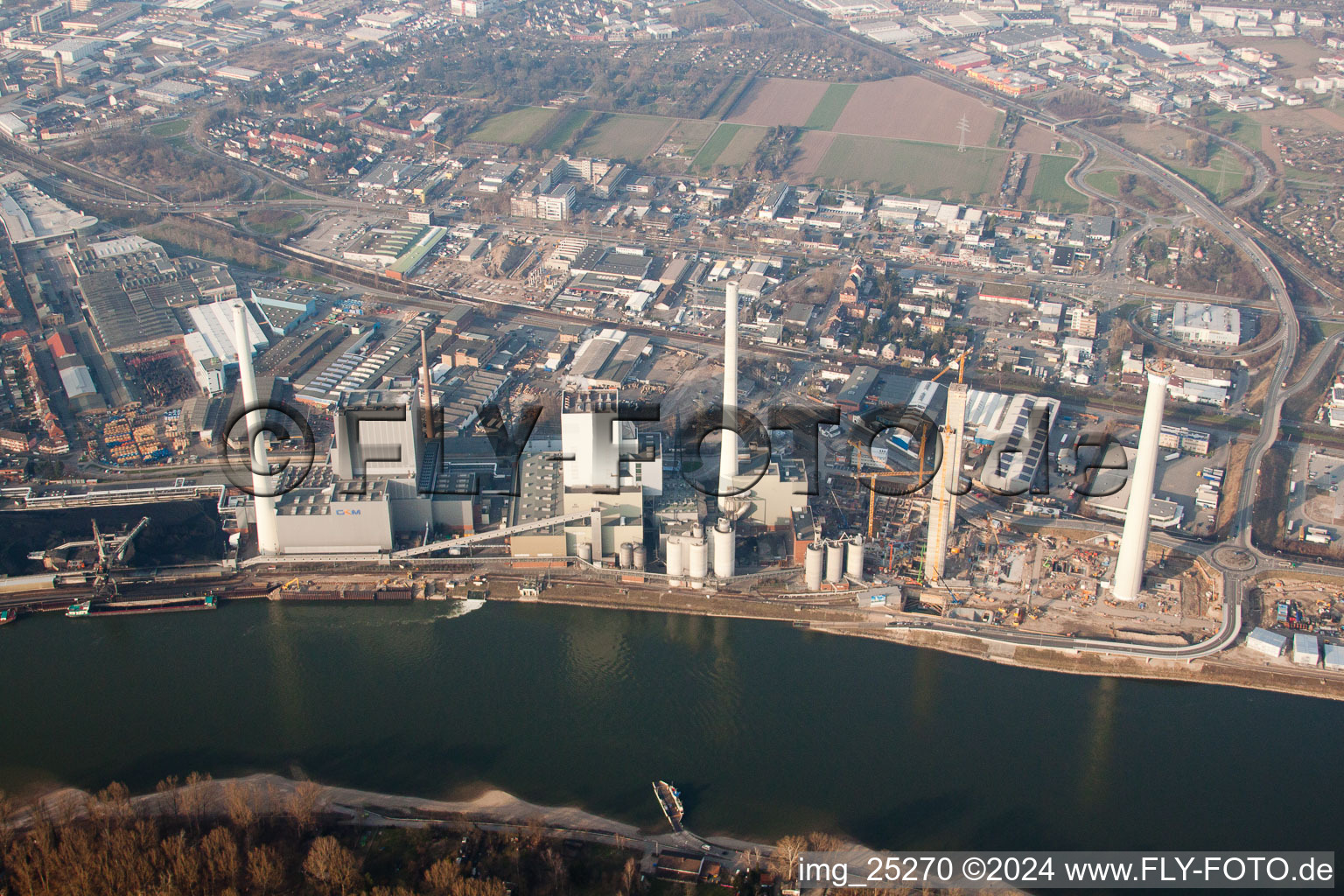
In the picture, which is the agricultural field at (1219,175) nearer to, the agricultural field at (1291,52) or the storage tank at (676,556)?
the agricultural field at (1291,52)

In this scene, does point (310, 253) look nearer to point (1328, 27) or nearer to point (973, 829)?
point (973, 829)

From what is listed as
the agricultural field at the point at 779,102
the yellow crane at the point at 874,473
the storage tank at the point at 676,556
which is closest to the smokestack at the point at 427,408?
the storage tank at the point at 676,556

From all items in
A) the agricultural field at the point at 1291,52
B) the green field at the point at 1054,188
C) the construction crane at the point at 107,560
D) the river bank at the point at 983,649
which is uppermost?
the agricultural field at the point at 1291,52

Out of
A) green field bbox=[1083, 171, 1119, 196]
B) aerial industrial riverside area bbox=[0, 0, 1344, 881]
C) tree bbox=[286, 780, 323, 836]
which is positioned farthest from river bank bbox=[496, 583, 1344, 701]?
green field bbox=[1083, 171, 1119, 196]

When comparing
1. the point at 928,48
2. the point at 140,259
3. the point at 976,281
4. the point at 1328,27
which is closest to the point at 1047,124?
the point at 928,48

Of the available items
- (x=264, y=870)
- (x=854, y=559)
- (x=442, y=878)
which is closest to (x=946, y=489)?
(x=854, y=559)

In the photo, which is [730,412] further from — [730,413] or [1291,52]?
[1291,52]
